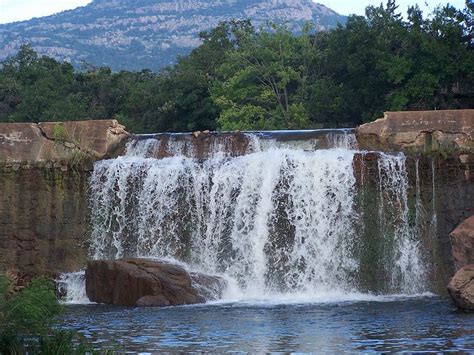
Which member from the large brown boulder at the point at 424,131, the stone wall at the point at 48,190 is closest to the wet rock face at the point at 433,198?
the large brown boulder at the point at 424,131

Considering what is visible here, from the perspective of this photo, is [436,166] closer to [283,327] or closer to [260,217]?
[260,217]

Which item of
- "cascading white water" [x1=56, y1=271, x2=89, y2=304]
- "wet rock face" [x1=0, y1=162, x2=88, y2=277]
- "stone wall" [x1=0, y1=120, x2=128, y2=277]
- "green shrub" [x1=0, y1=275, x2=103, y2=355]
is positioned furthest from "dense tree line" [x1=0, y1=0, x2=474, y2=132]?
"green shrub" [x1=0, y1=275, x2=103, y2=355]

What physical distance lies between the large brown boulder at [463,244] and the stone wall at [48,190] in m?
9.47

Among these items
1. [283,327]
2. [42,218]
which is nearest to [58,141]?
[42,218]

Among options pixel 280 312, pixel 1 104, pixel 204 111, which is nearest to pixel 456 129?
A: pixel 280 312

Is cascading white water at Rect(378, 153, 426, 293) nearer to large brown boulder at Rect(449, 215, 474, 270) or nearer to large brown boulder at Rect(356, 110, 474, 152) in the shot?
large brown boulder at Rect(356, 110, 474, 152)

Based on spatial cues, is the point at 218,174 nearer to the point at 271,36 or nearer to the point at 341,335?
the point at 341,335

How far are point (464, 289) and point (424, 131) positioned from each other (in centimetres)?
698

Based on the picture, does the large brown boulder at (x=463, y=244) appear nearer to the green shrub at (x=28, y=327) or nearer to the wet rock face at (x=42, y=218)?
the wet rock face at (x=42, y=218)

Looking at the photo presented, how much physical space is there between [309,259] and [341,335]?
8082 mm

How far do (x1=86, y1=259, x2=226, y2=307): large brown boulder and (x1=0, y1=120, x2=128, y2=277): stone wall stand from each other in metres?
2.95

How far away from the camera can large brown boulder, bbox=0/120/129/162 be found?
27.9m

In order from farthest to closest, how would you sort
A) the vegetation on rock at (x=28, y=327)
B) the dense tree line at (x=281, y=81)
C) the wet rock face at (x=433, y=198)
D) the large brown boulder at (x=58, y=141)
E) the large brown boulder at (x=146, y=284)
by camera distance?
1. the dense tree line at (x=281, y=81)
2. the large brown boulder at (x=58, y=141)
3. the wet rock face at (x=433, y=198)
4. the large brown boulder at (x=146, y=284)
5. the vegetation on rock at (x=28, y=327)

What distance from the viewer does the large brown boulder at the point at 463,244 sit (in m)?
21.5
